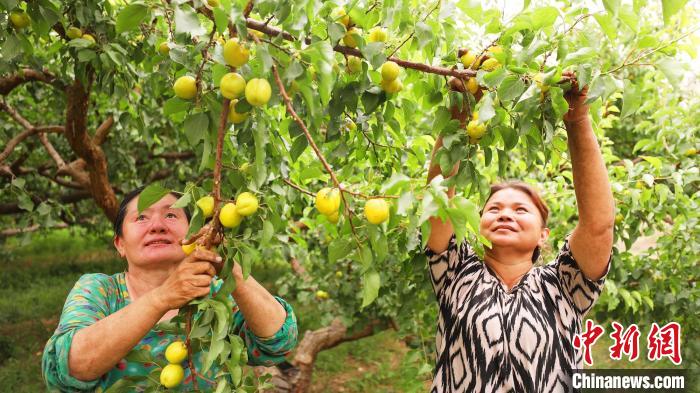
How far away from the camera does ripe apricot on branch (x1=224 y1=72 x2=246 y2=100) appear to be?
1.13 metres

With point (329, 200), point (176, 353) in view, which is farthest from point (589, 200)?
point (176, 353)

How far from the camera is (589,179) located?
67.5 inches

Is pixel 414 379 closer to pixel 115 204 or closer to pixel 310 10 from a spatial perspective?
pixel 310 10

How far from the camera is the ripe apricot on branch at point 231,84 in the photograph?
1.13 m

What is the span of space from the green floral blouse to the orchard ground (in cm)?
118

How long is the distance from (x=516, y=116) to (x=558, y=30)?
258mm

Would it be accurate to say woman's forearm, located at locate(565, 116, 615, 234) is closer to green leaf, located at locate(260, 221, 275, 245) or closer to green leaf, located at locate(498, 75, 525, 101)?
green leaf, located at locate(498, 75, 525, 101)

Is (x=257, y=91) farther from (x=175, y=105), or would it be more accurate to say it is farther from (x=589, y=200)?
(x=589, y=200)

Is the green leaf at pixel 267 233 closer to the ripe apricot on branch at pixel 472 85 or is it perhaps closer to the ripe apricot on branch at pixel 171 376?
the ripe apricot on branch at pixel 171 376

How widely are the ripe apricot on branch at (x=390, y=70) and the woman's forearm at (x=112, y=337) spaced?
2.91 ft

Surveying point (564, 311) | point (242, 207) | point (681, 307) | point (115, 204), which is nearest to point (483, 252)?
point (564, 311)

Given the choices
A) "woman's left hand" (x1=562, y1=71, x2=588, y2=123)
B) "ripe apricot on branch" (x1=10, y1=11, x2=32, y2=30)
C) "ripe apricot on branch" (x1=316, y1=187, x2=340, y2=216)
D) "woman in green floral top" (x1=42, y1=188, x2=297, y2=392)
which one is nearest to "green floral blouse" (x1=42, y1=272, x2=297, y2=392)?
"woman in green floral top" (x1=42, y1=188, x2=297, y2=392)

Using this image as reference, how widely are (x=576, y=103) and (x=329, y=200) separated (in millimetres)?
806

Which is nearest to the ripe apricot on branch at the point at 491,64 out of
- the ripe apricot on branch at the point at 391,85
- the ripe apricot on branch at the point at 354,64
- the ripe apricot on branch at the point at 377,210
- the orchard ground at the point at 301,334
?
the ripe apricot on branch at the point at 391,85
